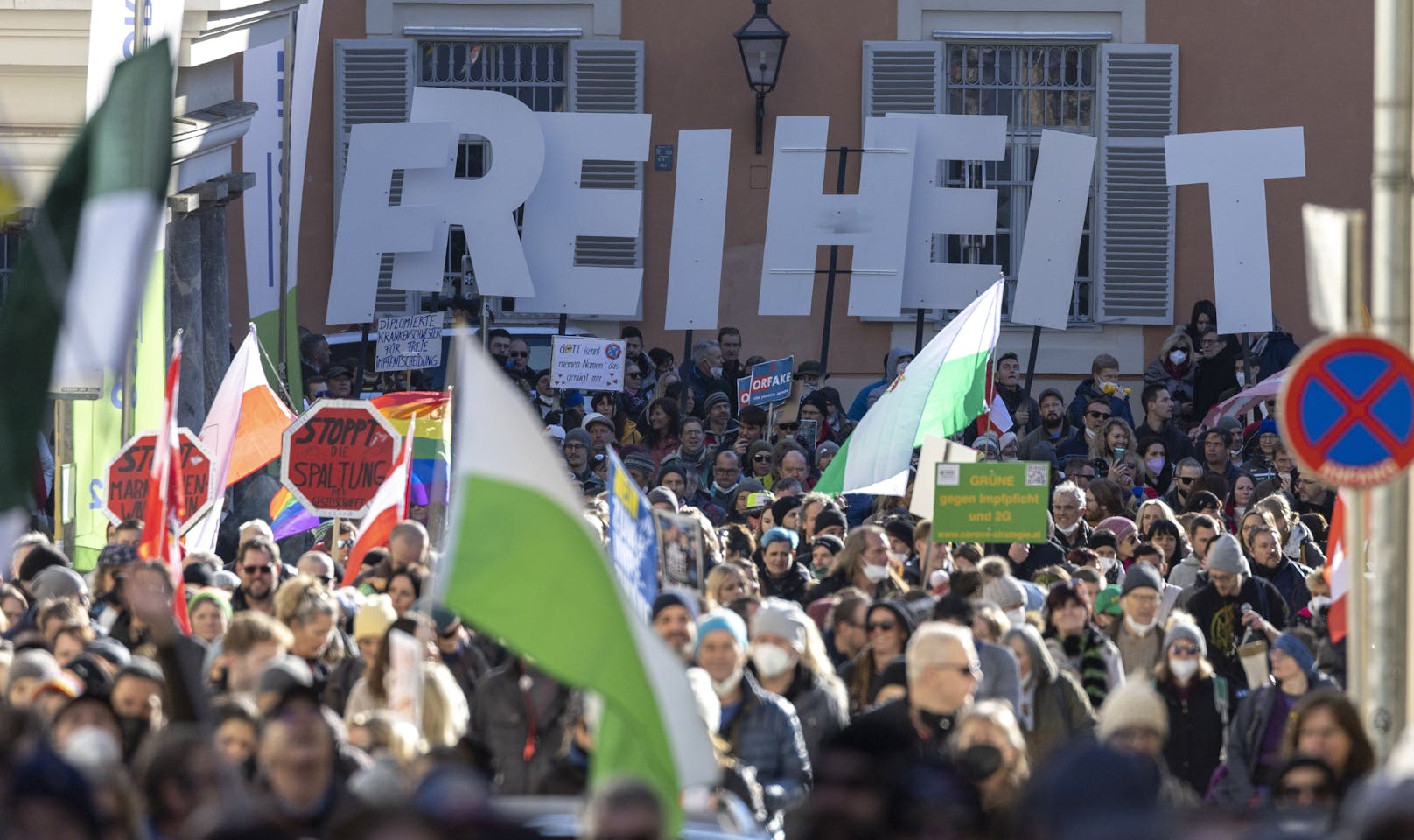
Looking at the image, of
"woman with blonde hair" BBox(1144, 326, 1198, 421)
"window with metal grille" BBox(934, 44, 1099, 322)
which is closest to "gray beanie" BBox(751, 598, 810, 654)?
"woman with blonde hair" BBox(1144, 326, 1198, 421)

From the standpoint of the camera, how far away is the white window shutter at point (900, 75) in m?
23.1

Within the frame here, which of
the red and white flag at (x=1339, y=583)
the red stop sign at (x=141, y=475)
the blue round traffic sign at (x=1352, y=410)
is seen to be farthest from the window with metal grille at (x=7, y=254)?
the blue round traffic sign at (x=1352, y=410)

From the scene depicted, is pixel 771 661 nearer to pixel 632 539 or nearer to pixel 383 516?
pixel 632 539

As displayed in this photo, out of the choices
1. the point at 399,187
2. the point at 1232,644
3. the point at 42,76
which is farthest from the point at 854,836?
the point at 399,187

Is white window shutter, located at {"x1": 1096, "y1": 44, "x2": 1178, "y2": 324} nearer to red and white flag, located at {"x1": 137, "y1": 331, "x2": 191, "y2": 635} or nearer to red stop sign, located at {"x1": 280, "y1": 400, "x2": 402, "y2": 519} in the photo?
red stop sign, located at {"x1": 280, "y1": 400, "x2": 402, "y2": 519}

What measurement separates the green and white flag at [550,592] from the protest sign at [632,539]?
2763 mm

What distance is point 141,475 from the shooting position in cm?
1342

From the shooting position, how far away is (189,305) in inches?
683

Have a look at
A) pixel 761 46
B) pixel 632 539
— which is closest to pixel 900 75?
pixel 761 46

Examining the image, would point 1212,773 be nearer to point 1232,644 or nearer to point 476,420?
point 1232,644

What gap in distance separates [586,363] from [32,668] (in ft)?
35.8

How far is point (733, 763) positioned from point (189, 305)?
33.7 feet

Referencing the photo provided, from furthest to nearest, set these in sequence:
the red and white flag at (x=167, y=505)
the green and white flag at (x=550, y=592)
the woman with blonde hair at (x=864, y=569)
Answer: the woman with blonde hair at (x=864, y=569)
the red and white flag at (x=167, y=505)
the green and white flag at (x=550, y=592)

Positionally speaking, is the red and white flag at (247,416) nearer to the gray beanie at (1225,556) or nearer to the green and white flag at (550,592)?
the gray beanie at (1225,556)
